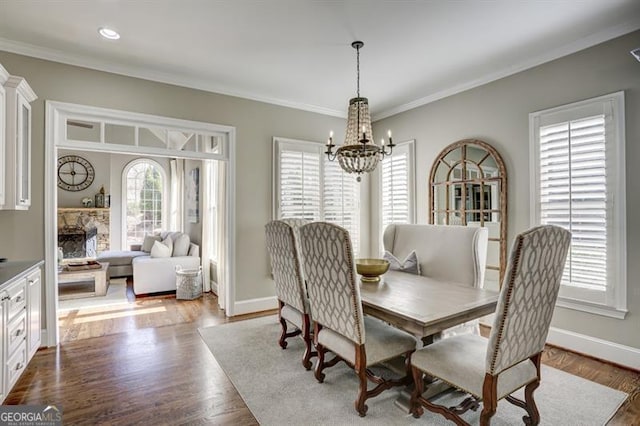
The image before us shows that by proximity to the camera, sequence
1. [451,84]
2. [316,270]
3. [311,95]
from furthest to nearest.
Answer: [311,95]
[451,84]
[316,270]

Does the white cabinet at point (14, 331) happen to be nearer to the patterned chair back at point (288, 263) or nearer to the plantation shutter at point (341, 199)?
the patterned chair back at point (288, 263)

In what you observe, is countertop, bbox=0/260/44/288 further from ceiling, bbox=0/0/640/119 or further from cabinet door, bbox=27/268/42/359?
ceiling, bbox=0/0/640/119

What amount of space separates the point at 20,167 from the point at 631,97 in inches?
204

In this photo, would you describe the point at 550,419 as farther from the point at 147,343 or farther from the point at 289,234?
the point at 147,343

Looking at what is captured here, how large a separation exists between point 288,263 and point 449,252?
1435 millimetres

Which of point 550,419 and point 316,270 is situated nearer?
point 550,419

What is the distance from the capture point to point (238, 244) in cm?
422

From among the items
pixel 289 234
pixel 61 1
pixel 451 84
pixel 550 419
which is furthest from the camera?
pixel 451 84

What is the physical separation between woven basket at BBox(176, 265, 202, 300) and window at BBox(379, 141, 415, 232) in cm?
302

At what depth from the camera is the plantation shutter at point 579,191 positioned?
2848mm

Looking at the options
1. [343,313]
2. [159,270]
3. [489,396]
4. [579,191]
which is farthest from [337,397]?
[159,270]

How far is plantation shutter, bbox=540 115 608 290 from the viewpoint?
9.34 ft

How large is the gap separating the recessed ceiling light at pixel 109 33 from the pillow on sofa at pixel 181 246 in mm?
3483

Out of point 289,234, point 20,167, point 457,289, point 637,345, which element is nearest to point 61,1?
point 20,167
